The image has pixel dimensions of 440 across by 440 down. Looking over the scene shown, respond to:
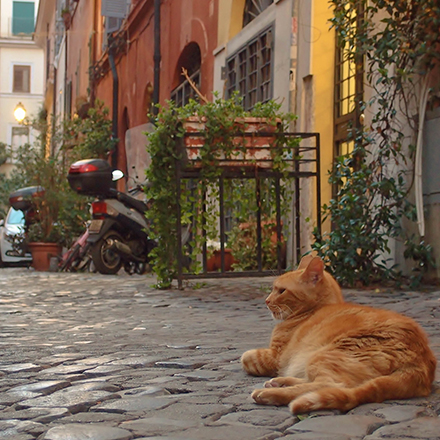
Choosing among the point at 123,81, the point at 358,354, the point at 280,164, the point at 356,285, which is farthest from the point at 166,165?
the point at 123,81

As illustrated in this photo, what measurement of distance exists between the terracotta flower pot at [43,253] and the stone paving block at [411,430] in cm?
1347

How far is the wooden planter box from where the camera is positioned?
817 centimetres

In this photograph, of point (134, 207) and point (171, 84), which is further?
point (171, 84)

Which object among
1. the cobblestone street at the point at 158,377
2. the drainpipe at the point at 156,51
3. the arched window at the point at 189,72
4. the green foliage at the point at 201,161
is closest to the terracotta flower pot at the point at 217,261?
the green foliage at the point at 201,161

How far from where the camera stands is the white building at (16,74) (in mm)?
51812

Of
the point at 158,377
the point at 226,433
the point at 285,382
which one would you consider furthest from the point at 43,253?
the point at 226,433

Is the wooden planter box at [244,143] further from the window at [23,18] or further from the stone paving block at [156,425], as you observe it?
Answer: the window at [23,18]

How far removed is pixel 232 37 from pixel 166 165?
5.60m

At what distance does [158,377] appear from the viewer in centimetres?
362

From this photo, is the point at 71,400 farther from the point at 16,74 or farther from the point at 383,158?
the point at 16,74

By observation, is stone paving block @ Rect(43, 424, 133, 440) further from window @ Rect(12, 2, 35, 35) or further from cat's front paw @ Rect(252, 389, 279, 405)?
window @ Rect(12, 2, 35, 35)

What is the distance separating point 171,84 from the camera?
16844mm

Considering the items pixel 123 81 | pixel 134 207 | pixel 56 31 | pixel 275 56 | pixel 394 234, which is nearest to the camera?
pixel 394 234

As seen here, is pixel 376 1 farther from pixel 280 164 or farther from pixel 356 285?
pixel 356 285
